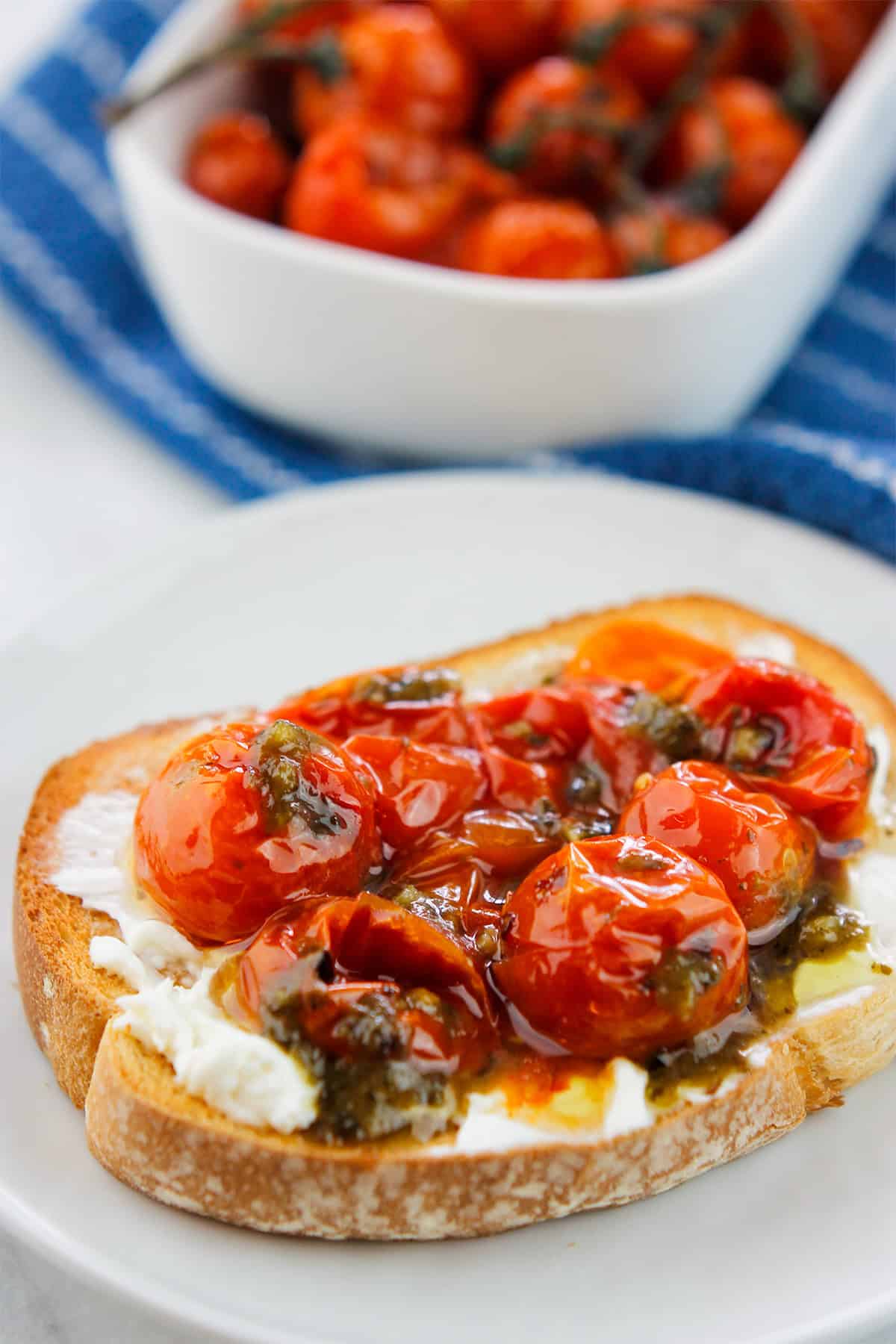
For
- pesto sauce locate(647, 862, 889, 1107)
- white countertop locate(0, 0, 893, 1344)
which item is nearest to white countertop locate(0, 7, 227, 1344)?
white countertop locate(0, 0, 893, 1344)

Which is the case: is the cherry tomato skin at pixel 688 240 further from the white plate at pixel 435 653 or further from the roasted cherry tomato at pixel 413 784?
the roasted cherry tomato at pixel 413 784

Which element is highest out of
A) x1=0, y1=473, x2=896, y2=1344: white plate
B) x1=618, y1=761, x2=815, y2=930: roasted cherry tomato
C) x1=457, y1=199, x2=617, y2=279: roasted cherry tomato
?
x1=457, y1=199, x2=617, y2=279: roasted cherry tomato

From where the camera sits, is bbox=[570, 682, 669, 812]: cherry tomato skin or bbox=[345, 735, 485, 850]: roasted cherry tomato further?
bbox=[570, 682, 669, 812]: cherry tomato skin

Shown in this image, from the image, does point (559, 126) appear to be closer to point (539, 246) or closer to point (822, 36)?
point (539, 246)

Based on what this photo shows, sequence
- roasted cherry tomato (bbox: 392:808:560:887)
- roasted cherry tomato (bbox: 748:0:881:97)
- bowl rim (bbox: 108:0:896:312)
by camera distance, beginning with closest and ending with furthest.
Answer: roasted cherry tomato (bbox: 392:808:560:887) → bowl rim (bbox: 108:0:896:312) → roasted cherry tomato (bbox: 748:0:881:97)

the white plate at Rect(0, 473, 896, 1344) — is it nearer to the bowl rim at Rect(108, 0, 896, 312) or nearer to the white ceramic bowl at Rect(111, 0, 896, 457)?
the white ceramic bowl at Rect(111, 0, 896, 457)

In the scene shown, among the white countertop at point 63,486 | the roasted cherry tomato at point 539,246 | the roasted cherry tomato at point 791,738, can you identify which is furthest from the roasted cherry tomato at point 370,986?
the roasted cherry tomato at point 539,246

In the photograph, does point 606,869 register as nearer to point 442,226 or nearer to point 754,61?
point 442,226
